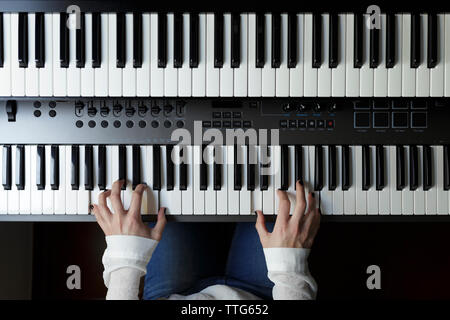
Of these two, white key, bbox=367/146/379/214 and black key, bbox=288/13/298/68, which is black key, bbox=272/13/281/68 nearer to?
black key, bbox=288/13/298/68

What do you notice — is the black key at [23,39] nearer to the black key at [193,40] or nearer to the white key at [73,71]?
the white key at [73,71]

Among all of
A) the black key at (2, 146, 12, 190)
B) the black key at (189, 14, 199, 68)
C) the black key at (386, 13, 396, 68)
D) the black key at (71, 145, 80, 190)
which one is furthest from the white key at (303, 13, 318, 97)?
the black key at (2, 146, 12, 190)

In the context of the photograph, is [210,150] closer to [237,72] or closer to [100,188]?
[237,72]

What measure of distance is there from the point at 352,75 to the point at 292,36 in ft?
0.76

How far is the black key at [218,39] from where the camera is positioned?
116cm

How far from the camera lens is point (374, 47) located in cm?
117

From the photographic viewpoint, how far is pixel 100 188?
1.24 meters

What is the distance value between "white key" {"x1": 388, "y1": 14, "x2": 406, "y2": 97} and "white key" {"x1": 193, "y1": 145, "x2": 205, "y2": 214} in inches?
25.7

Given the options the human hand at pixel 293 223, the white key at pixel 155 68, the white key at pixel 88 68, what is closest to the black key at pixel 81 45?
the white key at pixel 88 68

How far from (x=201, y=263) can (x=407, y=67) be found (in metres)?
1.04

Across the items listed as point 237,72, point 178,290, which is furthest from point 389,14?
point 178,290

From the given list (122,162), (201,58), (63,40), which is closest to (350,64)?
(201,58)

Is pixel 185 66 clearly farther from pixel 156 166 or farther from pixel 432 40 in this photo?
pixel 432 40

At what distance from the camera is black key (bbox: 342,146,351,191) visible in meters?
1.24
